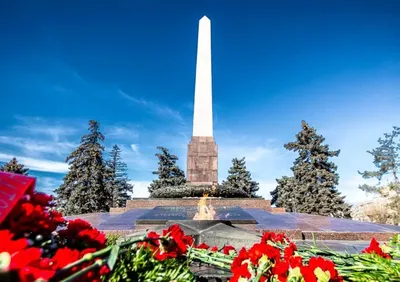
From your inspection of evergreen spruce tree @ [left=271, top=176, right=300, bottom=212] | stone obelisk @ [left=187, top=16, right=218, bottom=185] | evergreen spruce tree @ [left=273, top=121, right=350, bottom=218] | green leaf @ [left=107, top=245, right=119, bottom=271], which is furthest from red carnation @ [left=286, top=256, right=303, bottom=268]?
evergreen spruce tree @ [left=271, top=176, right=300, bottom=212]

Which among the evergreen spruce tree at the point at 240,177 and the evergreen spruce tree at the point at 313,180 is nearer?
the evergreen spruce tree at the point at 313,180

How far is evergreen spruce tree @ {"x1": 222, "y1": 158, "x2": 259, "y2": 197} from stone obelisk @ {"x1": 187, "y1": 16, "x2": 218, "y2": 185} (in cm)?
1582

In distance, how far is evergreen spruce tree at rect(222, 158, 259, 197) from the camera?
2900cm

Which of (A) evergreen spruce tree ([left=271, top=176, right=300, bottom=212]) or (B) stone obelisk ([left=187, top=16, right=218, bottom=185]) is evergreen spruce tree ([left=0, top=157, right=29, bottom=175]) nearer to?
(B) stone obelisk ([left=187, top=16, right=218, bottom=185])

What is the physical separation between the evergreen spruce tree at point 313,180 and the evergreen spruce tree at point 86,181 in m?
16.2

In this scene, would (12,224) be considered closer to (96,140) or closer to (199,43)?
(199,43)

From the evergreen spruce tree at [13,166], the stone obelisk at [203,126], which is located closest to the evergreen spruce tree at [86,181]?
the evergreen spruce tree at [13,166]


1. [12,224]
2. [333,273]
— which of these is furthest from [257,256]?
[12,224]

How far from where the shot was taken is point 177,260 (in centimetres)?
135

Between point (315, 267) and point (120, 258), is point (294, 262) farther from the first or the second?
point (120, 258)

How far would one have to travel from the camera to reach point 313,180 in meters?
22.0

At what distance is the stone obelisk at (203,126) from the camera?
13258mm

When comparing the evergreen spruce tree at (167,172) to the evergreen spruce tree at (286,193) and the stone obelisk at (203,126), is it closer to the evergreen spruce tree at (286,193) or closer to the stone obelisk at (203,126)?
the evergreen spruce tree at (286,193)

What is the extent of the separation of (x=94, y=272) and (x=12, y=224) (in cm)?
28
